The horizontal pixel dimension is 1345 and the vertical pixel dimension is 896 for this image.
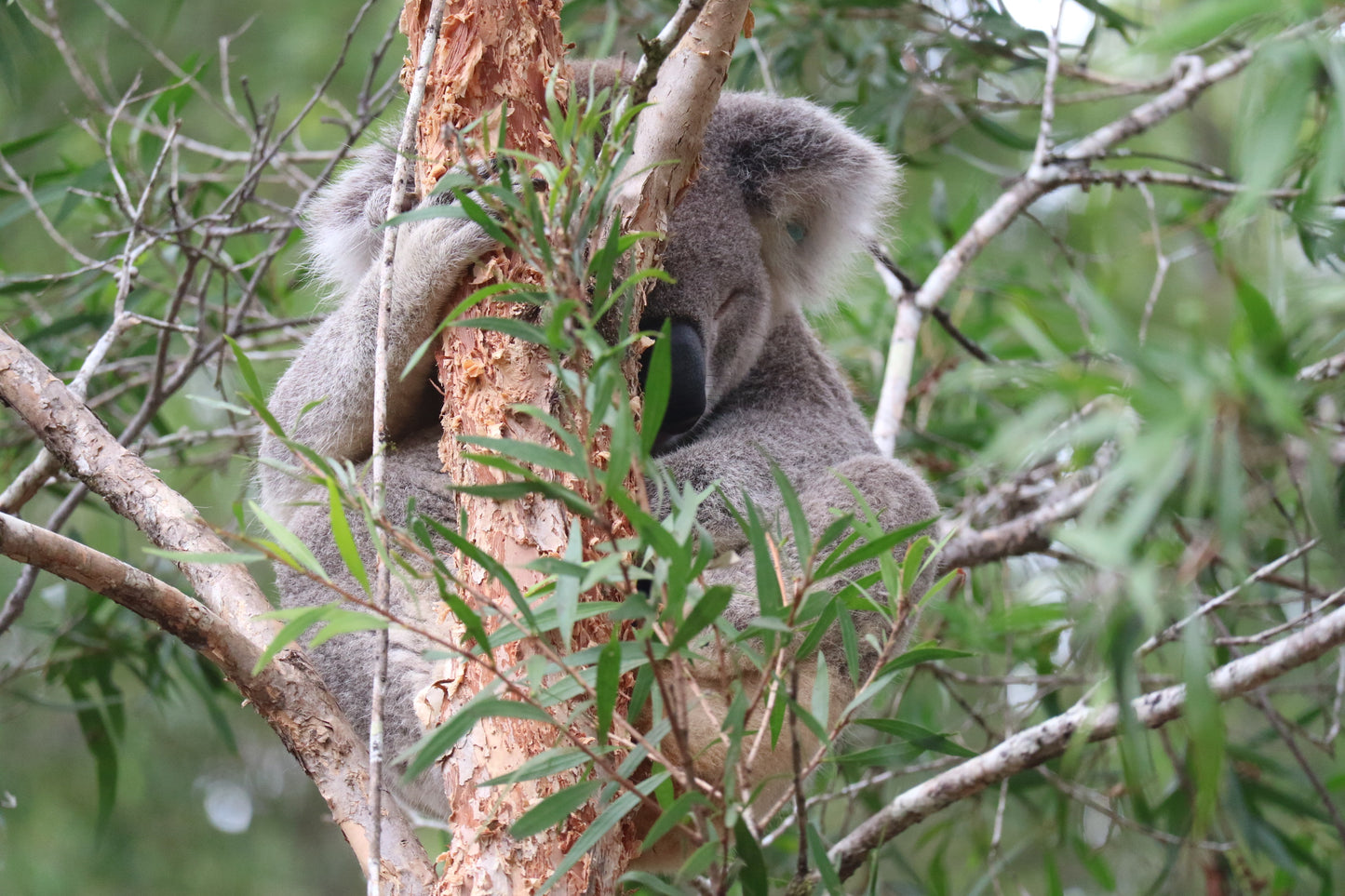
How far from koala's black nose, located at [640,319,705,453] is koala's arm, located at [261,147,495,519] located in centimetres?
37

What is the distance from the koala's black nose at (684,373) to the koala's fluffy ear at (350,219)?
62 cm

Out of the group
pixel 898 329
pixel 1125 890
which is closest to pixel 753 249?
pixel 898 329

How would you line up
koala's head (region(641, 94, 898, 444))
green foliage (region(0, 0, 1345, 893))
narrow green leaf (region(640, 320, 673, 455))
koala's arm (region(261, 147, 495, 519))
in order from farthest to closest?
koala's head (region(641, 94, 898, 444)), koala's arm (region(261, 147, 495, 519)), narrow green leaf (region(640, 320, 673, 455)), green foliage (region(0, 0, 1345, 893))

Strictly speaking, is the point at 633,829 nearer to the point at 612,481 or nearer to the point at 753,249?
the point at 612,481

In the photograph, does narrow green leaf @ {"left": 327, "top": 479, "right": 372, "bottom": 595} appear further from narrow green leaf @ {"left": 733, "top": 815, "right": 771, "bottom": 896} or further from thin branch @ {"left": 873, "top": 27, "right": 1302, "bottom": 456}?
thin branch @ {"left": 873, "top": 27, "right": 1302, "bottom": 456}

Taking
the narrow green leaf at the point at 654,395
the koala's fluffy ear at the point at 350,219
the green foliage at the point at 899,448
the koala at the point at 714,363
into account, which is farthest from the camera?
the koala's fluffy ear at the point at 350,219

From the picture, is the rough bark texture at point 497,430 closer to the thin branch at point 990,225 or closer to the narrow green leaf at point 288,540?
the narrow green leaf at point 288,540

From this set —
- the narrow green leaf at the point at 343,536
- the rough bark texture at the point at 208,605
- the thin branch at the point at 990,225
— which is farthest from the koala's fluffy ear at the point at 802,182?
the narrow green leaf at the point at 343,536

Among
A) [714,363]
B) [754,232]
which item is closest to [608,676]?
[714,363]

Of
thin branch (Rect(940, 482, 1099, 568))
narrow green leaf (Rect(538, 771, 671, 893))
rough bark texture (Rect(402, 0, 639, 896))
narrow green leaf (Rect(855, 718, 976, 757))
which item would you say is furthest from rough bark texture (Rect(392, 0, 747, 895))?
thin branch (Rect(940, 482, 1099, 568))

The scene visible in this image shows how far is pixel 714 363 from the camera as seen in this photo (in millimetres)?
2223

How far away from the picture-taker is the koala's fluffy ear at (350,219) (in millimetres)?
2125

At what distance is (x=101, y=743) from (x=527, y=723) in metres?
1.72

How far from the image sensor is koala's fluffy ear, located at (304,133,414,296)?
2.12 metres
